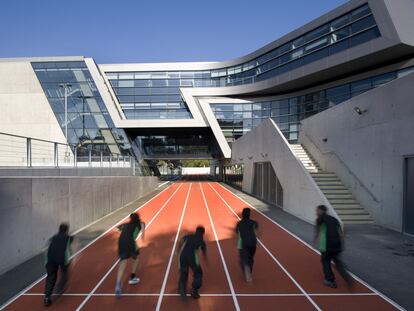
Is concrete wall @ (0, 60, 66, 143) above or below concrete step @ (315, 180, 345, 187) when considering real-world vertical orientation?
above

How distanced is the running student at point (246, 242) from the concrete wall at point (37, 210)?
524cm

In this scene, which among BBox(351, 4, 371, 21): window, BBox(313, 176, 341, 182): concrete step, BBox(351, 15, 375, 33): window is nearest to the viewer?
BBox(313, 176, 341, 182): concrete step

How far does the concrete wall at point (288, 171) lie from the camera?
1305 cm

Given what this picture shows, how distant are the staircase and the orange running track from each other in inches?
144

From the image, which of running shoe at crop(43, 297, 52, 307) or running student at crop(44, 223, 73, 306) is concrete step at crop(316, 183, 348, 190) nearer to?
running student at crop(44, 223, 73, 306)

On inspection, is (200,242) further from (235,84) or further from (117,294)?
(235,84)

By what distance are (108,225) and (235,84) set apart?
33388 mm

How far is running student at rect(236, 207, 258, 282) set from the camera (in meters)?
6.54

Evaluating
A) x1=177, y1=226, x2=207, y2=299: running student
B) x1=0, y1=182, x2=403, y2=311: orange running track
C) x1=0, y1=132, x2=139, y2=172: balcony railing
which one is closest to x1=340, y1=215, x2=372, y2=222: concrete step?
x1=0, y1=182, x2=403, y2=311: orange running track

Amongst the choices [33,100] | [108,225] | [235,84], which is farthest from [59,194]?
[33,100]

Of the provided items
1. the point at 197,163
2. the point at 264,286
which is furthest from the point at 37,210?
the point at 197,163

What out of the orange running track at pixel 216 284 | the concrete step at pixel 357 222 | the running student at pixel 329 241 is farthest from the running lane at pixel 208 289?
the concrete step at pixel 357 222

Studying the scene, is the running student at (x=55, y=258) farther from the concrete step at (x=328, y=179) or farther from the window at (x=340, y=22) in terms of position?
the window at (x=340, y=22)

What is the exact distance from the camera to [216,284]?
261 inches
